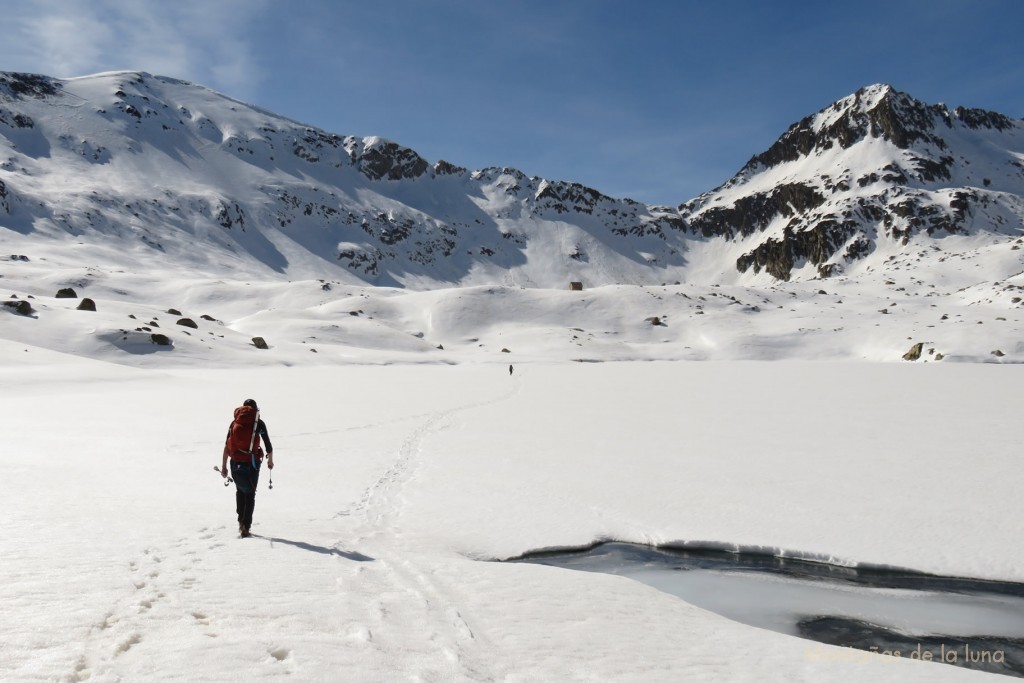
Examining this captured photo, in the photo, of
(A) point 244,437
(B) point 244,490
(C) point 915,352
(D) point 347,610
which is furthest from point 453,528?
(C) point 915,352

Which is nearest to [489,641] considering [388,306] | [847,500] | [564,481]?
[564,481]

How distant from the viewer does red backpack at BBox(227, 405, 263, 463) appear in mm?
10281

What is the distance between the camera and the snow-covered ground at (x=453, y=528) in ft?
20.1

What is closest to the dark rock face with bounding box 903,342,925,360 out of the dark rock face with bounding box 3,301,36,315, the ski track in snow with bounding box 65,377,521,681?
the ski track in snow with bounding box 65,377,521,681

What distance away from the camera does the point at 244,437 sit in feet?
33.8

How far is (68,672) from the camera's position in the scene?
5.09 metres

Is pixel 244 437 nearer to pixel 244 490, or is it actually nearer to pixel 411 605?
pixel 244 490

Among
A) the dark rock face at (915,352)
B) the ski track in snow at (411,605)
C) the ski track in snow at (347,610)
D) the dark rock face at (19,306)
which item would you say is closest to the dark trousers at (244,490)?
the ski track in snow at (347,610)

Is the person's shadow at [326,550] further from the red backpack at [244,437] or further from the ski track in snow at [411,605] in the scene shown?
the red backpack at [244,437]

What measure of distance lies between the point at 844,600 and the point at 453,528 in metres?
6.37

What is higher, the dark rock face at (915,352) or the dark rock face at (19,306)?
the dark rock face at (915,352)

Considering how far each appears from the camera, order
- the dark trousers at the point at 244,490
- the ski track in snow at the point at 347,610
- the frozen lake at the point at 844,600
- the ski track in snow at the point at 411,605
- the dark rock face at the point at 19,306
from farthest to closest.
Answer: the dark rock face at the point at 19,306, the dark trousers at the point at 244,490, the frozen lake at the point at 844,600, the ski track in snow at the point at 411,605, the ski track in snow at the point at 347,610

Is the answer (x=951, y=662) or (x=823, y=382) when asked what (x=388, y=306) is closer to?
(x=823, y=382)

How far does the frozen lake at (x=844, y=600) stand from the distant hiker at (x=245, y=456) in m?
4.81
